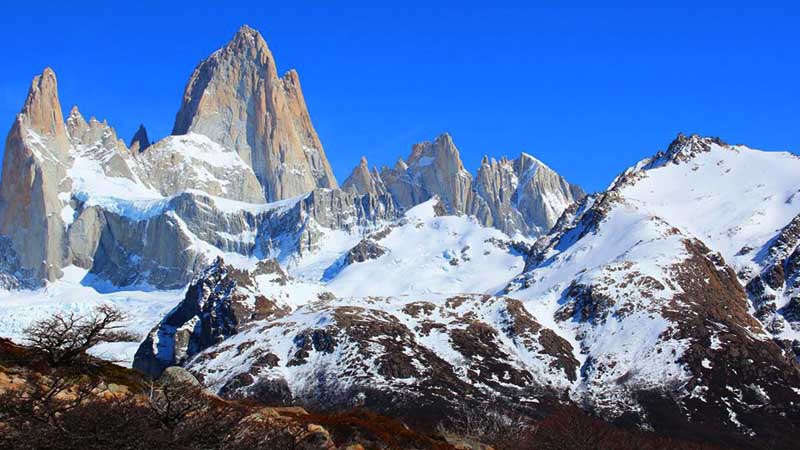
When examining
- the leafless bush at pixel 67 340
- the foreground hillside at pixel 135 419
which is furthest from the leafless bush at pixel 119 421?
the leafless bush at pixel 67 340

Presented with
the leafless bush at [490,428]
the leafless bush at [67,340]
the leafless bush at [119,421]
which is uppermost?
the leafless bush at [490,428]

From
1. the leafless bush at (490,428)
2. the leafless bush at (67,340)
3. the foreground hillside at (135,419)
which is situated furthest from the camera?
the leafless bush at (490,428)

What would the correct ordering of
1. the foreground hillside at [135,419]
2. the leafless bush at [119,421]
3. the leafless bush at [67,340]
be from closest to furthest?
the leafless bush at [119,421], the foreground hillside at [135,419], the leafless bush at [67,340]

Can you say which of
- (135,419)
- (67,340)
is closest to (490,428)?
(67,340)

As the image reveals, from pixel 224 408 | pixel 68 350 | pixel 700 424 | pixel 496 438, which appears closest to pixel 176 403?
pixel 224 408

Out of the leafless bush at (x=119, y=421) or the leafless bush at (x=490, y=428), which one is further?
the leafless bush at (x=490, y=428)

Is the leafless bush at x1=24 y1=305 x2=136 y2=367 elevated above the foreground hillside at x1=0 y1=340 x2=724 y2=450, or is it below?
above

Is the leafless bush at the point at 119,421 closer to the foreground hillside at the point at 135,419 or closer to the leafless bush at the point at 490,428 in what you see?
the foreground hillside at the point at 135,419

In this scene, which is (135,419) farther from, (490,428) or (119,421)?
(490,428)

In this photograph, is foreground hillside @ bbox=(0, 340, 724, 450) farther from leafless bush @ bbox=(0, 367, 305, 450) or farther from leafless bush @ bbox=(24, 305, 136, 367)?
leafless bush @ bbox=(24, 305, 136, 367)

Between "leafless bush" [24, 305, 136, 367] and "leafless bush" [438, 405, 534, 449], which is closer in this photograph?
"leafless bush" [24, 305, 136, 367]

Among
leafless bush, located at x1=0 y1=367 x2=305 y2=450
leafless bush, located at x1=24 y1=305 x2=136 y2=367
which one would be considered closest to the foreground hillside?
leafless bush, located at x1=0 y1=367 x2=305 y2=450

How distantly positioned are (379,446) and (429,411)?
13990cm

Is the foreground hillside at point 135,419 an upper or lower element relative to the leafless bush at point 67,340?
lower
